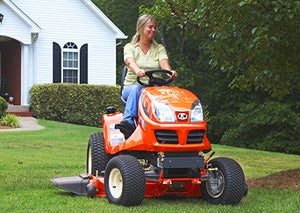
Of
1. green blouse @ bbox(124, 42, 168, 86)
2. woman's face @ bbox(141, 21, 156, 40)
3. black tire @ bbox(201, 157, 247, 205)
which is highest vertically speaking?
woman's face @ bbox(141, 21, 156, 40)

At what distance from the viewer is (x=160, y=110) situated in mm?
6574

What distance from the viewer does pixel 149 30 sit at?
738 cm

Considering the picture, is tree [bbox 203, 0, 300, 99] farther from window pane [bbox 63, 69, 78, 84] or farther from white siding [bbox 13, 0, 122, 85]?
window pane [bbox 63, 69, 78, 84]

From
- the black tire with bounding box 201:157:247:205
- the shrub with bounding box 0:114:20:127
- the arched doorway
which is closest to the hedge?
the arched doorway

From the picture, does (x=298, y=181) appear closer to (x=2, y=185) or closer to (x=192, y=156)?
(x=192, y=156)

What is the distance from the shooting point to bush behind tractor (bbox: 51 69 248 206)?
21.3 feet

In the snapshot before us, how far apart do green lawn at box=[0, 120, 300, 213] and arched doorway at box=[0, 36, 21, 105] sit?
26.6 feet

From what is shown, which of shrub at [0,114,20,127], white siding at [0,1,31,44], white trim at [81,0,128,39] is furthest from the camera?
white trim at [81,0,128,39]

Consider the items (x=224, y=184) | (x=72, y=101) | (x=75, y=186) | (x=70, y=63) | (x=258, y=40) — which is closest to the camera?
(x=224, y=184)

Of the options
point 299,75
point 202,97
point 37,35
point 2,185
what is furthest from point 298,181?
point 202,97

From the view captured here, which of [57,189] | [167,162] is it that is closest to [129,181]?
[167,162]

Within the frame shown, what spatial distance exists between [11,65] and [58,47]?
1.98 m

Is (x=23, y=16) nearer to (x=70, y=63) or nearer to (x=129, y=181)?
(x=70, y=63)

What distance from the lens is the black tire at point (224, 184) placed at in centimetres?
669
